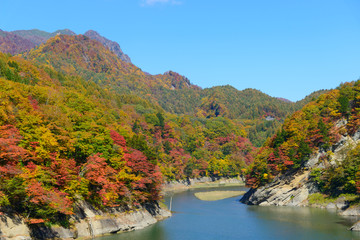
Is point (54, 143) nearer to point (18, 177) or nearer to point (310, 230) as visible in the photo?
point (18, 177)

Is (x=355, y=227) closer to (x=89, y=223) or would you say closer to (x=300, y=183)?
(x=300, y=183)

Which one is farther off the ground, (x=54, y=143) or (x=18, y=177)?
(x=54, y=143)

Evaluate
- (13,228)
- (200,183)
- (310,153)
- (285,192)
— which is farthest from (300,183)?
(200,183)

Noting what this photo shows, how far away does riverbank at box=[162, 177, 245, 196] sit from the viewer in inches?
5642

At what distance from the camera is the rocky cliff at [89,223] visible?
41125mm

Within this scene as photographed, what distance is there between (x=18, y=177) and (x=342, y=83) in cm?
10425

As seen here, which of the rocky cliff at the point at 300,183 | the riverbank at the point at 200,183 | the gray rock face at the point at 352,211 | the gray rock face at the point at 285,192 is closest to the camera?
the gray rock face at the point at 352,211

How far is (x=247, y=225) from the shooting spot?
222 feet

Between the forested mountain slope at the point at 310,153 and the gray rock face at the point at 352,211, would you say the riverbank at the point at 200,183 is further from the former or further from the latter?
the gray rock face at the point at 352,211

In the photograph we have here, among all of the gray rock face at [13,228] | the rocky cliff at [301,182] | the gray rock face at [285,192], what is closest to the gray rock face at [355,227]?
the rocky cliff at [301,182]

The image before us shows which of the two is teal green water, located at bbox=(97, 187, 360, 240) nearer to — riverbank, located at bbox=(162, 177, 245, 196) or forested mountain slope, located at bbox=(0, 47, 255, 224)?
forested mountain slope, located at bbox=(0, 47, 255, 224)

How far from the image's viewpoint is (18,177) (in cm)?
4116

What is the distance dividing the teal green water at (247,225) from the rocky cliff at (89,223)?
200 centimetres

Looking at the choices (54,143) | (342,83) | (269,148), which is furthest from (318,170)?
(54,143)
